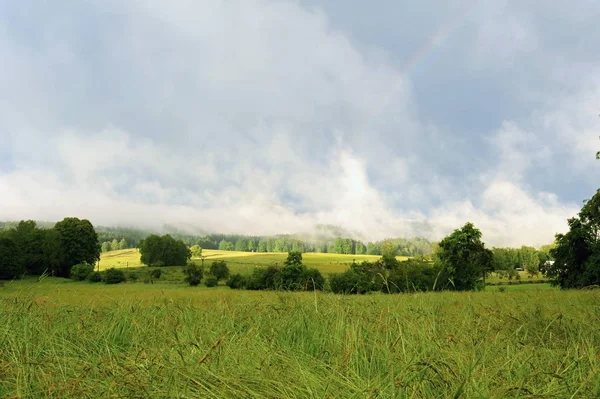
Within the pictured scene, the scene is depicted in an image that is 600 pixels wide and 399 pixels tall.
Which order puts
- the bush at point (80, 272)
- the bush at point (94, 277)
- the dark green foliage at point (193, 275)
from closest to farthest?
the bush at point (94, 277) → the bush at point (80, 272) → the dark green foliage at point (193, 275)

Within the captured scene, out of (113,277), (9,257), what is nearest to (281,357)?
(9,257)

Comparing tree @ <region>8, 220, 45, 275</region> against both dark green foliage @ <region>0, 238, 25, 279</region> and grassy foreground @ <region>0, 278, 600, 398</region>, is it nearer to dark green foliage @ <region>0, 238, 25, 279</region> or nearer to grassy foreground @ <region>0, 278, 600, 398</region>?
dark green foliage @ <region>0, 238, 25, 279</region>

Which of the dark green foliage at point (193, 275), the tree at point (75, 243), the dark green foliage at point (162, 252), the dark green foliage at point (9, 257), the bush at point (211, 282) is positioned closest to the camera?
the dark green foliage at point (9, 257)

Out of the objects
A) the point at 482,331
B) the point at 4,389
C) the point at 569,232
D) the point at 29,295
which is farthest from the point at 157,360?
the point at 569,232

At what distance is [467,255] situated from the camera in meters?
58.9

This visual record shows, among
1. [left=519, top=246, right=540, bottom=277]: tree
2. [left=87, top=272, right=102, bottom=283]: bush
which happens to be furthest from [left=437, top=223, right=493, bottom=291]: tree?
[left=519, top=246, right=540, bottom=277]: tree

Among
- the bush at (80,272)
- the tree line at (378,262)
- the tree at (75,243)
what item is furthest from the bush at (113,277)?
the tree at (75,243)

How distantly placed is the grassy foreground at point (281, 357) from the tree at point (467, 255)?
177ft

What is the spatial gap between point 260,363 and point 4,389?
7.29 ft

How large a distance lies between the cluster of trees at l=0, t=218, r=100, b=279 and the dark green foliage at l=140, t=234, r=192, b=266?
97.2ft

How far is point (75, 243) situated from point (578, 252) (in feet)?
281

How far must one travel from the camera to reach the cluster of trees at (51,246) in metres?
64.5

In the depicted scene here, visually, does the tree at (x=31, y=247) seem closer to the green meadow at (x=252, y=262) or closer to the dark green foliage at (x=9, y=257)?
the dark green foliage at (x=9, y=257)

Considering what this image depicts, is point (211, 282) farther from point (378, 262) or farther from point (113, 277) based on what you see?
point (378, 262)
